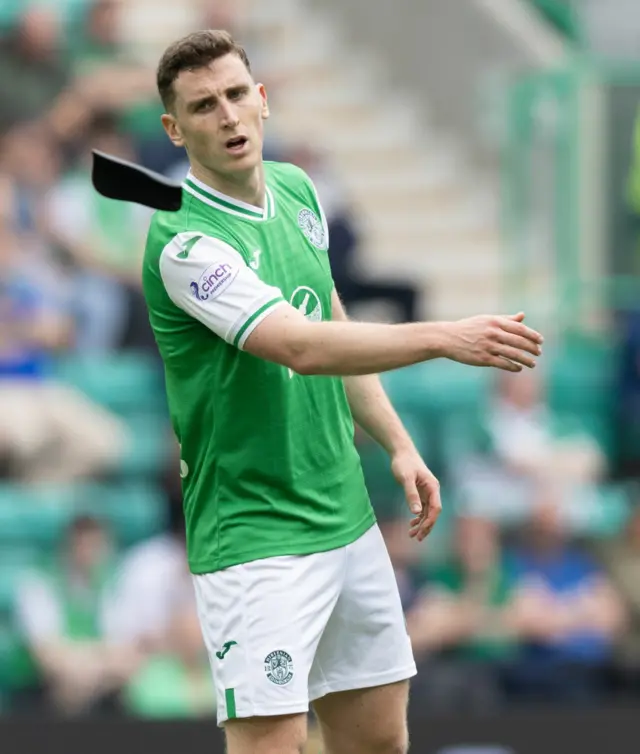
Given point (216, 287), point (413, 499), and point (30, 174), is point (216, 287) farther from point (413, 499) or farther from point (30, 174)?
point (30, 174)

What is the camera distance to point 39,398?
24.3ft

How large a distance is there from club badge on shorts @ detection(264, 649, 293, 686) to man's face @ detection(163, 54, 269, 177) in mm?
1046

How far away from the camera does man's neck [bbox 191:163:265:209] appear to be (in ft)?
11.9

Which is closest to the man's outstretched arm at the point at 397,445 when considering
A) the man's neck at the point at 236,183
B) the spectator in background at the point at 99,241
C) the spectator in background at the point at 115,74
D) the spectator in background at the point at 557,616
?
the man's neck at the point at 236,183

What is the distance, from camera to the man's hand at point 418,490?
3809mm

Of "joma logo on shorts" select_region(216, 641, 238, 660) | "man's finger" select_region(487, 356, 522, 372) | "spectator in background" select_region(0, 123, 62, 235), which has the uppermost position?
"spectator in background" select_region(0, 123, 62, 235)

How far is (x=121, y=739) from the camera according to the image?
623cm

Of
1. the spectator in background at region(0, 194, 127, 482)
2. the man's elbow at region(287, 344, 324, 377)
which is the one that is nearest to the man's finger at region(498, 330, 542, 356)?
the man's elbow at region(287, 344, 324, 377)

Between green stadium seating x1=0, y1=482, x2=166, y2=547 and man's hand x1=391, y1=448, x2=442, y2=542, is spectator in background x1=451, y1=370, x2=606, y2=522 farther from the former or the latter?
man's hand x1=391, y1=448, x2=442, y2=542

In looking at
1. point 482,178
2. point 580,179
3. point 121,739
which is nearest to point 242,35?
point 482,178

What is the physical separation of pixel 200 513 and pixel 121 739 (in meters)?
2.72

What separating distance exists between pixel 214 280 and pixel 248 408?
338 mm

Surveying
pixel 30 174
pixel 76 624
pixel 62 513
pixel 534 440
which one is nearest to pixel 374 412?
pixel 76 624

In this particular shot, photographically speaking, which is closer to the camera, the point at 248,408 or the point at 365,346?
the point at 365,346
